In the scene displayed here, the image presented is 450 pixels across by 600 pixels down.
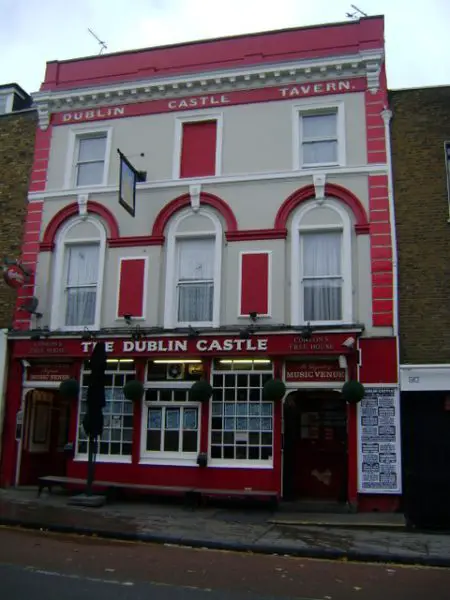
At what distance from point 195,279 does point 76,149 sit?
5134 mm

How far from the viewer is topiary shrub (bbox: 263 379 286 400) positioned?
13.6 meters

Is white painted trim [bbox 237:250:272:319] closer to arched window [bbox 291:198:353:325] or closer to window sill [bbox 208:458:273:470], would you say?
arched window [bbox 291:198:353:325]

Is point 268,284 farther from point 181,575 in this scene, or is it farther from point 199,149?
point 181,575

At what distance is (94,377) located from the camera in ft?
43.9

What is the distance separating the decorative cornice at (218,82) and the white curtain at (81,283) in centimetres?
394

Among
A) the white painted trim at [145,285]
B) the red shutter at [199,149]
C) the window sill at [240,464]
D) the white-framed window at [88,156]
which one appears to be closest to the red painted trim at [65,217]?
the white-framed window at [88,156]

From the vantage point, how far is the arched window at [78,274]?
1581cm

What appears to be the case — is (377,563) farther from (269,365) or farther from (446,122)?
(446,122)

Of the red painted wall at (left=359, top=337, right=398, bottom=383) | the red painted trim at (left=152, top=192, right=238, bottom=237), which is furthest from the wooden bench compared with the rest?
the red painted trim at (left=152, top=192, right=238, bottom=237)

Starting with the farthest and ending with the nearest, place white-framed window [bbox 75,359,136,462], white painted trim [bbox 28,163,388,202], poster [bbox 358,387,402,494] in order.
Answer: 1. white-framed window [bbox 75,359,136,462]
2. white painted trim [bbox 28,163,388,202]
3. poster [bbox 358,387,402,494]

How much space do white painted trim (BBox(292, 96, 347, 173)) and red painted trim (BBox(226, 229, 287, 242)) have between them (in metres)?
1.66

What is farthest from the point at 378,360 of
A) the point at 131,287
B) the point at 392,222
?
the point at 131,287

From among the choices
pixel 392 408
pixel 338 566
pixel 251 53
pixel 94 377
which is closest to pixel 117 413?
pixel 94 377

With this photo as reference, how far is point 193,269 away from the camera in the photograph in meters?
15.4
